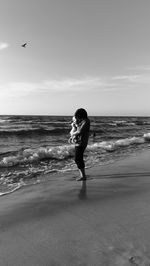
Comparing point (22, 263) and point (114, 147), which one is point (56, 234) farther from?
point (114, 147)

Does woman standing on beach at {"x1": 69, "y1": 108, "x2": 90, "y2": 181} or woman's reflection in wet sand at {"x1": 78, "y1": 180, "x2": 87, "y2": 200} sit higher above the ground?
woman standing on beach at {"x1": 69, "y1": 108, "x2": 90, "y2": 181}

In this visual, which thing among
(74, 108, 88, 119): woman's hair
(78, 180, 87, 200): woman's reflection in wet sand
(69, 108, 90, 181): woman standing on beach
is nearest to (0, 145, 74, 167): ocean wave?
(69, 108, 90, 181): woman standing on beach

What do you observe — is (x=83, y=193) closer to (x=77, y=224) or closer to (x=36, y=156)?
(x=77, y=224)

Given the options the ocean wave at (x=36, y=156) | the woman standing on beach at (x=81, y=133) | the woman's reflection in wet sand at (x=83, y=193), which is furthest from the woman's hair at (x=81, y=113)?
the ocean wave at (x=36, y=156)

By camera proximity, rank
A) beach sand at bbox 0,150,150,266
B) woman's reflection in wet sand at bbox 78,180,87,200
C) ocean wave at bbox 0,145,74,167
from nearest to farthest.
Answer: beach sand at bbox 0,150,150,266
woman's reflection in wet sand at bbox 78,180,87,200
ocean wave at bbox 0,145,74,167

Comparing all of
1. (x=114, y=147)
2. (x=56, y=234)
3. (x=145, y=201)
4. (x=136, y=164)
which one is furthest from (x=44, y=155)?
(x=56, y=234)

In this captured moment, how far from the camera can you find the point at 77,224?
10.8 ft

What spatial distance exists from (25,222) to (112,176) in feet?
10.4

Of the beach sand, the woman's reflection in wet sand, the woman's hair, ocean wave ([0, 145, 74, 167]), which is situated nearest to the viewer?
the beach sand

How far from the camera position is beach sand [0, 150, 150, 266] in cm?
254

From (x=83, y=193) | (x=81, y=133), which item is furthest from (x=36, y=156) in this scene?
(x=83, y=193)

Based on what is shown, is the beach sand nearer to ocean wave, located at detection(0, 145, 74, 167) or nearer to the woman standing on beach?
the woman standing on beach

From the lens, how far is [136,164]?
24.9 feet

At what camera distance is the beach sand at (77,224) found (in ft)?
8.33
